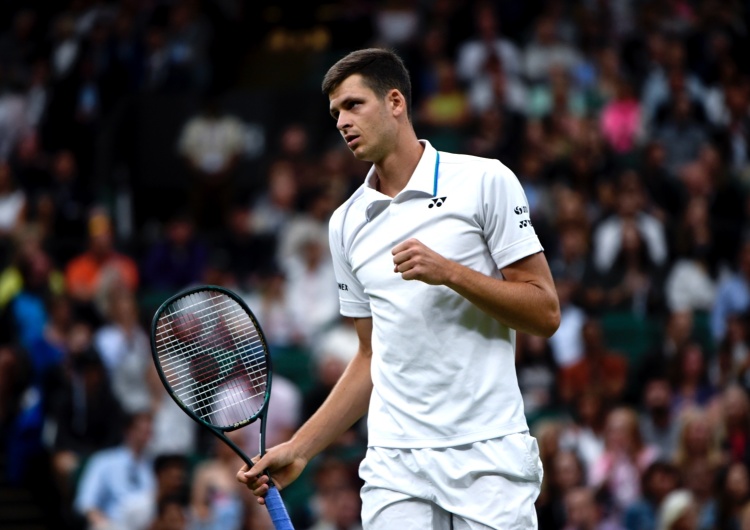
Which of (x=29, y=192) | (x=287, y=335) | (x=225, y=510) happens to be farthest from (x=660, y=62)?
(x=225, y=510)

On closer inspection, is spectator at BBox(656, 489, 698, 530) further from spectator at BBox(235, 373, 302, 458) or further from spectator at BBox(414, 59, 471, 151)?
spectator at BBox(414, 59, 471, 151)

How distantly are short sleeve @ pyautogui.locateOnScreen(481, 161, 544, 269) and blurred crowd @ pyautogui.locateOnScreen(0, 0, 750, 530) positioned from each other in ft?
13.8

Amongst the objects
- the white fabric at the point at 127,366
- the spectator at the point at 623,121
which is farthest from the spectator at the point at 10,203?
the spectator at the point at 623,121

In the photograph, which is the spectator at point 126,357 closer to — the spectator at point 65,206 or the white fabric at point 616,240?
the spectator at point 65,206

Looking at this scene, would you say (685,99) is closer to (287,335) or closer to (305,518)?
(287,335)

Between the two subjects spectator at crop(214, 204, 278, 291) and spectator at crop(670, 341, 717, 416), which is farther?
spectator at crop(214, 204, 278, 291)

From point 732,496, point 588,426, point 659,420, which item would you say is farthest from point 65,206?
point 732,496

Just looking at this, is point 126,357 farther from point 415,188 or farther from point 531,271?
point 531,271

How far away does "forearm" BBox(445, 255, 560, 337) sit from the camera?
396 centimetres

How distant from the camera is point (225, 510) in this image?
865 cm

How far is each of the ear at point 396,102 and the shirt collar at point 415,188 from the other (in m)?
0.15

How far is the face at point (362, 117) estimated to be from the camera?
14.1 ft

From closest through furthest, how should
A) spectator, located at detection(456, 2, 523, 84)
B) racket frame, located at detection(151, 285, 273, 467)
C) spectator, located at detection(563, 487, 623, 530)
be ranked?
racket frame, located at detection(151, 285, 273, 467), spectator, located at detection(563, 487, 623, 530), spectator, located at detection(456, 2, 523, 84)

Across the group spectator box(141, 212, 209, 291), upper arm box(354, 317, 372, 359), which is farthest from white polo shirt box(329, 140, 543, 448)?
spectator box(141, 212, 209, 291)
